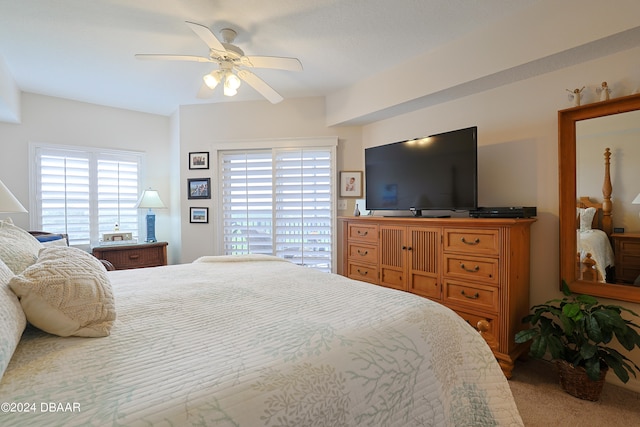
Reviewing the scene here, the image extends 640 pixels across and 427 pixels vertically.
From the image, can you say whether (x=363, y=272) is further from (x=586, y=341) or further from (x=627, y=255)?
(x=627, y=255)

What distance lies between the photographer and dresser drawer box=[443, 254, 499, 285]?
2.02 meters

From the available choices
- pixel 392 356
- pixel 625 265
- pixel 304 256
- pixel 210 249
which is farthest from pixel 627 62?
pixel 210 249

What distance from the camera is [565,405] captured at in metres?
1.73

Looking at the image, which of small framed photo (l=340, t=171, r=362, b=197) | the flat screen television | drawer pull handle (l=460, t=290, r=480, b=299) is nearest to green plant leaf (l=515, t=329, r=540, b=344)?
drawer pull handle (l=460, t=290, r=480, b=299)

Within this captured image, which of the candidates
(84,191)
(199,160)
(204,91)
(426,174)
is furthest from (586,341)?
(84,191)

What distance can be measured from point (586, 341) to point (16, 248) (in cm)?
294

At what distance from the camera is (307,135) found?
11.8 ft

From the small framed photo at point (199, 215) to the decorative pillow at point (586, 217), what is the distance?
12.3 ft

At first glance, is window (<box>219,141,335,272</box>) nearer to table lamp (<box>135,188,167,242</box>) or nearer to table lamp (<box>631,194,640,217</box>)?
table lamp (<box>135,188,167,242</box>)

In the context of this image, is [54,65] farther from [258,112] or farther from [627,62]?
[627,62]

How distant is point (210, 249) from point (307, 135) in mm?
1926

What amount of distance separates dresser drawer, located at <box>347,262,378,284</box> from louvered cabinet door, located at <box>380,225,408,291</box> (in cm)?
9

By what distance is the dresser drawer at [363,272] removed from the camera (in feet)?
9.30

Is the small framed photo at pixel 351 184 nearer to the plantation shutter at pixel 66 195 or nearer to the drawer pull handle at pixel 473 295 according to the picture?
the drawer pull handle at pixel 473 295
